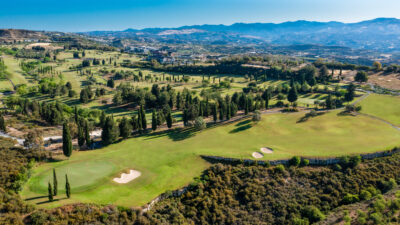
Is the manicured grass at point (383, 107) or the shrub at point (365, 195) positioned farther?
the manicured grass at point (383, 107)

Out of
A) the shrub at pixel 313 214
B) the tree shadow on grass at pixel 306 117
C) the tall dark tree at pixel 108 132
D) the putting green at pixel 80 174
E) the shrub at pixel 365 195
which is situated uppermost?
the tree shadow on grass at pixel 306 117

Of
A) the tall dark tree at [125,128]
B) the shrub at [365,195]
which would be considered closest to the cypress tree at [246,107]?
the tall dark tree at [125,128]

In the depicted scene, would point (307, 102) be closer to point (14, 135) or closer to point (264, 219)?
point (264, 219)

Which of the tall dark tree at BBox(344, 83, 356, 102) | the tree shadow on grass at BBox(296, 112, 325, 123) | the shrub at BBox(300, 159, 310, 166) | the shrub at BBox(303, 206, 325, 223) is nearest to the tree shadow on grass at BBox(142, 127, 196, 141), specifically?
the shrub at BBox(300, 159, 310, 166)

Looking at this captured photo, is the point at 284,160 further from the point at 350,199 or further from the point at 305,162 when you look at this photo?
the point at 350,199

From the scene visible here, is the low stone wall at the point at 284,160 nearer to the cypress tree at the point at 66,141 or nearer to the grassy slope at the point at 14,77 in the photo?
the cypress tree at the point at 66,141

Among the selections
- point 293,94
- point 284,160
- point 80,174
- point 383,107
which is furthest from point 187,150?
point 383,107

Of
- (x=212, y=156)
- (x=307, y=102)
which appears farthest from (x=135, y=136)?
(x=307, y=102)
